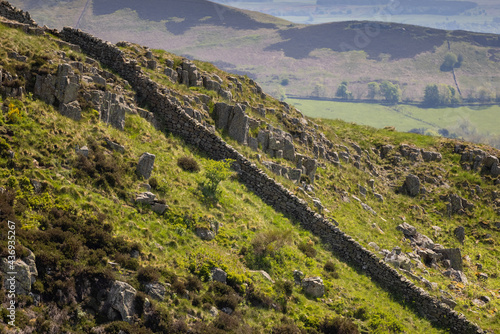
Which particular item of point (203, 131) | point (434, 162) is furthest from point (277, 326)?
point (434, 162)

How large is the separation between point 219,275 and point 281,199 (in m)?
12.1

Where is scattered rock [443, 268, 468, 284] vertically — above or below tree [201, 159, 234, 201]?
below

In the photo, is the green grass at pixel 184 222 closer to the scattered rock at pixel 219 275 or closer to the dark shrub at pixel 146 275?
the scattered rock at pixel 219 275

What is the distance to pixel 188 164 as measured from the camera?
31969 mm

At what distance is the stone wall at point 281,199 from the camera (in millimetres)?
31406

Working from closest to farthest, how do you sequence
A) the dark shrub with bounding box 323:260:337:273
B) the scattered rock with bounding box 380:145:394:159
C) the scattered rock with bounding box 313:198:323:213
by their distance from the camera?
1. the dark shrub with bounding box 323:260:337:273
2. the scattered rock with bounding box 313:198:323:213
3. the scattered rock with bounding box 380:145:394:159

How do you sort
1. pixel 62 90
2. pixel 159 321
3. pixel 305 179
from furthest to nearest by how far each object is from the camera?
pixel 305 179 → pixel 62 90 → pixel 159 321

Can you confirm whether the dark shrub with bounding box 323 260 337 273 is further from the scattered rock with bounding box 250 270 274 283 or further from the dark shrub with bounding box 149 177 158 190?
the dark shrub with bounding box 149 177 158 190

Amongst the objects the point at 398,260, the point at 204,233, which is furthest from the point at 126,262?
the point at 398,260

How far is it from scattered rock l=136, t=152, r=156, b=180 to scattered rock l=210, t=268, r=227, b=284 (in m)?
7.87

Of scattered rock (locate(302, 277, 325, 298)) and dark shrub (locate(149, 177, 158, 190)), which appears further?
dark shrub (locate(149, 177, 158, 190))

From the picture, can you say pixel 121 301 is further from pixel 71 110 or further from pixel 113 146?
pixel 71 110

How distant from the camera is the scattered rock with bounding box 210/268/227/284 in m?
23.4

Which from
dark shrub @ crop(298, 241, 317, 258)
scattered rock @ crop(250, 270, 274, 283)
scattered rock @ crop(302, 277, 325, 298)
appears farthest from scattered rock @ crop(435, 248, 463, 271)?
scattered rock @ crop(250, 270, 274, 283)
